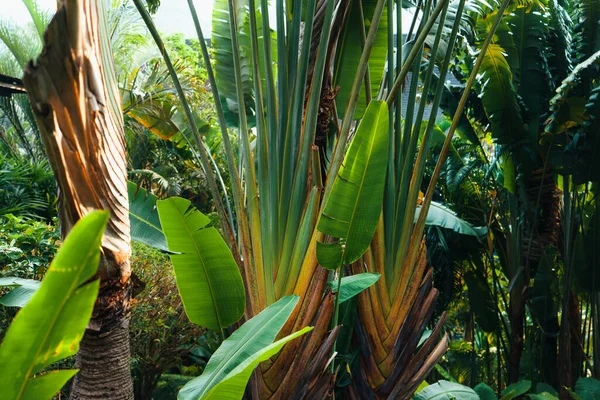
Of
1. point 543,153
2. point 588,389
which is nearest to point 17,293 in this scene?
point 588,389

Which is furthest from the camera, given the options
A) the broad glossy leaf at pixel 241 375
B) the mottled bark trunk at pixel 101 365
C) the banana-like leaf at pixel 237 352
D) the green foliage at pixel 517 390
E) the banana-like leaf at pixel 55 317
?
the green foliage at pixel 517 390

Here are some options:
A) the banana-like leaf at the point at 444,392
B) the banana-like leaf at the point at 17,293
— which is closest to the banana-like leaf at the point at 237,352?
the banana-like leaf at the point at 17,293

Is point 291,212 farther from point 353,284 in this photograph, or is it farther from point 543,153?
point 543,153

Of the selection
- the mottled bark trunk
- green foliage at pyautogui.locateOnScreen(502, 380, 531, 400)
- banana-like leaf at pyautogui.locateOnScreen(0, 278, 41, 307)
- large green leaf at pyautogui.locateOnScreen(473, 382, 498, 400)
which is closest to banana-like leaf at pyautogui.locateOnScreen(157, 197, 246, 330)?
the mottled bark trunk

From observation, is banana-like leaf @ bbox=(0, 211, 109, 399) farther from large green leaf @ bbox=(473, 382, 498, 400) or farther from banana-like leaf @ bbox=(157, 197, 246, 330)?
large green leaf @ bbox=(473, 382, 498, 400)

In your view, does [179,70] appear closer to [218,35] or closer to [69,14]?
[218,35]

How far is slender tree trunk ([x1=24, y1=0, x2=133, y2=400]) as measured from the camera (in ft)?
5.86

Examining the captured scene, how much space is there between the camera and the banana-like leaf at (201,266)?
7.47 ft

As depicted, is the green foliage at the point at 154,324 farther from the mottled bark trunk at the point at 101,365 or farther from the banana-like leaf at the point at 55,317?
the banana-like leaf at the point at 55,317

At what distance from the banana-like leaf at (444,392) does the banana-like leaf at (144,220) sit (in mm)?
1959

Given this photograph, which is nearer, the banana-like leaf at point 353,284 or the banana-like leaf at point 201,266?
the banana-like leaf at point 201,266

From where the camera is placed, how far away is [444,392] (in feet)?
12.2

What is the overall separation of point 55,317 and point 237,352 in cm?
81

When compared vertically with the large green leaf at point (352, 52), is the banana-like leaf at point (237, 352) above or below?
below
